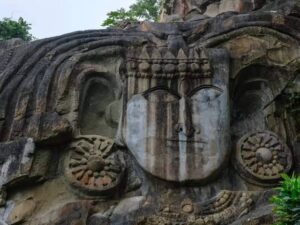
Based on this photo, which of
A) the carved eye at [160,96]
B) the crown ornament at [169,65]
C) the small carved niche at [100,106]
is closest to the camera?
the carved eye at [160,96]

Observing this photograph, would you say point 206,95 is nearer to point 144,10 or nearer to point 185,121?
point 185,121

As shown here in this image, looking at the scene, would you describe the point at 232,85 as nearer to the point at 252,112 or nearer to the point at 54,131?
the point at 252,112

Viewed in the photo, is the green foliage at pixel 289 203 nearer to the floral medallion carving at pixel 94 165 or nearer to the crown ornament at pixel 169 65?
the floral medallion carving at pixel 94 165

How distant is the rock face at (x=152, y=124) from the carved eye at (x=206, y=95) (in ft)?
0.04

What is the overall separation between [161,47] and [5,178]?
2.32 meters

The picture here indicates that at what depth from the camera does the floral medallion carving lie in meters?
5.36

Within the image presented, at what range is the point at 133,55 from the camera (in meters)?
6.05

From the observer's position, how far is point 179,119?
562 cm

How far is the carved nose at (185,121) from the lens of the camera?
5.55m

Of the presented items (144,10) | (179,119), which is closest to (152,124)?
(179,119)

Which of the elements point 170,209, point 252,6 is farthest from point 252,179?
point 252,6

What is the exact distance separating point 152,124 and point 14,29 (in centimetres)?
788

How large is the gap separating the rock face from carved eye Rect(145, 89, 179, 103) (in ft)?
0.04

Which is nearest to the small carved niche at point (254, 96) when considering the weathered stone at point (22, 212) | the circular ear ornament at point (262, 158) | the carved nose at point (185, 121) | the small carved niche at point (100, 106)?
the circular ear ornament at point (262, 158)
